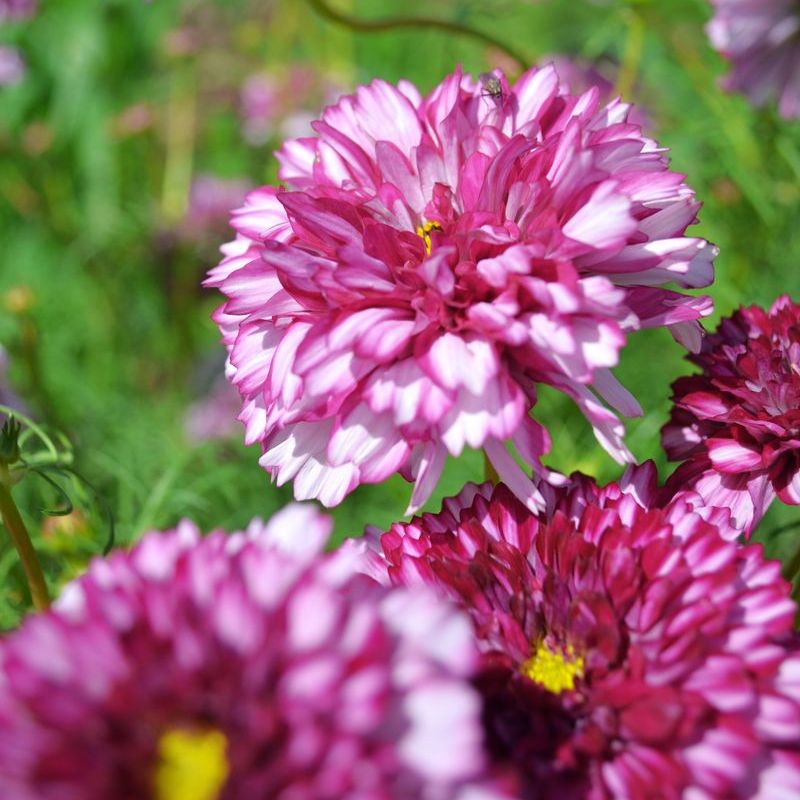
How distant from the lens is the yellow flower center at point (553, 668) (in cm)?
38

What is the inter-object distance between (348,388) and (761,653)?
0.65 ft

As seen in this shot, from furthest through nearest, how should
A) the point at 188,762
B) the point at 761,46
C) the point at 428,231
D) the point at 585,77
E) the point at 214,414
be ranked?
the point at 585,77 → the point at 214,414 → the point at 761,46 → the point at 428,231 → the point at 188,762

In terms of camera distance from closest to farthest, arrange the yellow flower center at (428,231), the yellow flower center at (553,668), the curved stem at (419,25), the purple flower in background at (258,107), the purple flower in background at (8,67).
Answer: the yellow flower center at (553,668), the yellow flower center at (428,231), the curved stem at (419,25), the purple flower in background at (8,67), the purple flower in background at (258,107)

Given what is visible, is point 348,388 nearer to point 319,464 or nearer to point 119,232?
point 319,464

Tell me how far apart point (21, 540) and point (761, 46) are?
0.79m

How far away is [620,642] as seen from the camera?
380 millimetres

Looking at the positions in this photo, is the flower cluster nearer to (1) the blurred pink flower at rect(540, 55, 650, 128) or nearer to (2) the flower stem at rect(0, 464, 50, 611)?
(2) the flower stem at rect(0, 464, 50, 611)

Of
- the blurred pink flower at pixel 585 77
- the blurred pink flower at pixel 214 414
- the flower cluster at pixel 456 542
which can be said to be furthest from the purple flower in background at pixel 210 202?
the flower cluster at pixel 456 542

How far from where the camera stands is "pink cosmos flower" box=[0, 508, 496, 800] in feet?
0.88

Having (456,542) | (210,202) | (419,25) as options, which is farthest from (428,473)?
(210,202)

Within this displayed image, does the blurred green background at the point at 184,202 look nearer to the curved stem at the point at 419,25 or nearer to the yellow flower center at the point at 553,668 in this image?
the curved stem at the point at 419,25

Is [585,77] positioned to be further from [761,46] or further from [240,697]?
[240,697]

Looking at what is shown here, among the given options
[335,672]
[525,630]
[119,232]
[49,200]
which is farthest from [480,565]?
[49,200]

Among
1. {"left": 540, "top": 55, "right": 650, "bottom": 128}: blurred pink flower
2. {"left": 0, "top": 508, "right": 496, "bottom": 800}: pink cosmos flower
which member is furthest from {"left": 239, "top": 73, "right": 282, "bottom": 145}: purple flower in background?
{"left": 0, "top": 508, "right": 496, "bottom": 800}: pink cosmos flower
